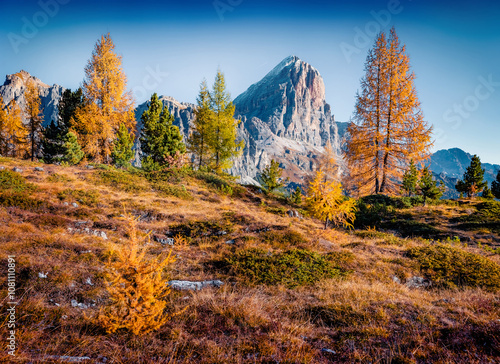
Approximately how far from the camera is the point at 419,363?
3.04 metres

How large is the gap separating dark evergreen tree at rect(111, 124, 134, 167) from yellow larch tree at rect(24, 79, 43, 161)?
9995mm

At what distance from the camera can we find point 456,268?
716 cm

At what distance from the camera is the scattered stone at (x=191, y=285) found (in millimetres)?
5609

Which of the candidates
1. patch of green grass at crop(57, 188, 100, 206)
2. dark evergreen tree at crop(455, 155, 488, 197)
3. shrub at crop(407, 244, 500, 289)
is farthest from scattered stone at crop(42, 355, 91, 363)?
dark evergreen tree at crop(455, 155, 488, 197)

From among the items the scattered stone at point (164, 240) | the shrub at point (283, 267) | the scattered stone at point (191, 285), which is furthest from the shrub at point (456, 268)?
the scattered stone at point (164, 240)

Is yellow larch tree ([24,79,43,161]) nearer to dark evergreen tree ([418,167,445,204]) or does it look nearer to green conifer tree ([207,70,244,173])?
green conifer tree ([207,70,244,173])

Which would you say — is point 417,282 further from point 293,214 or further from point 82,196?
point 82,196

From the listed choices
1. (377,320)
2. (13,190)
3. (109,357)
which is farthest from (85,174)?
(377,320)

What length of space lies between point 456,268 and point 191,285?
8.43m

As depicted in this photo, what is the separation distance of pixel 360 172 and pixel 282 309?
57.1 ft

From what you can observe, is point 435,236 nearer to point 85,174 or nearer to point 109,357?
point 109,357

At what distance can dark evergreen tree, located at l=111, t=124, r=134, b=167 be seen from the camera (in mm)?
29547

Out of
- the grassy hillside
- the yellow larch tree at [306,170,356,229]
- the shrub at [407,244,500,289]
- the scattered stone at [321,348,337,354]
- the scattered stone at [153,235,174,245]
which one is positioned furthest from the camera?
the yellow larch tree at [306,170,356,229]

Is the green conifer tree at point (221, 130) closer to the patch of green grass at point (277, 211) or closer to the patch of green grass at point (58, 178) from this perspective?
the patch of green grass at point (277, 211)
